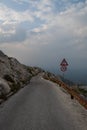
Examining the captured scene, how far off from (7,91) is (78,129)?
64.8ft

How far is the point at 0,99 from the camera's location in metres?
29.1

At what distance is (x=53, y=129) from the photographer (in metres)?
15.0

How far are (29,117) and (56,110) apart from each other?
10.8 feet

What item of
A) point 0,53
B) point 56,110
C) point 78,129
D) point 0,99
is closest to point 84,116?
point 56,110

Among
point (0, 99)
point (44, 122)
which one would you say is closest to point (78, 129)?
point (44, 122)

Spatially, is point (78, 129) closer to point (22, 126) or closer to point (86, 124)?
point (86, 124)

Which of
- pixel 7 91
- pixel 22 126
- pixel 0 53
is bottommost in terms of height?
pixel 22 126

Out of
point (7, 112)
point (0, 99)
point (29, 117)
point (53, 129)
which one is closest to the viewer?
point (53, 129)

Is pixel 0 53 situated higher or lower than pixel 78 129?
higher

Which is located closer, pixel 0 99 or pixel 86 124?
pixel 86 124

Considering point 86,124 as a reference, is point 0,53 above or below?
above

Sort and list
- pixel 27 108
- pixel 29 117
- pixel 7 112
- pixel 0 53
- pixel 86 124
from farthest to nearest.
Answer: pixel 0 53 → pixel 27 108 → pixel 7 112 → pixel 29 117 → pixel 86 124

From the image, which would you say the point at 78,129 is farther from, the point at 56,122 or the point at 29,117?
the point at 29,117

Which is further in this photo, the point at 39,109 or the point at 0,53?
the point at 0,53
